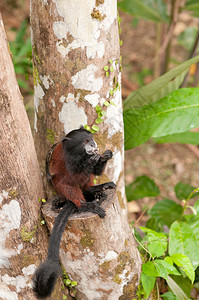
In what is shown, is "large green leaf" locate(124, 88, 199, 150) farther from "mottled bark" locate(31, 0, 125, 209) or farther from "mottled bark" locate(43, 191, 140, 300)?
"mottled bark" locate(43, 191, 140, 300)

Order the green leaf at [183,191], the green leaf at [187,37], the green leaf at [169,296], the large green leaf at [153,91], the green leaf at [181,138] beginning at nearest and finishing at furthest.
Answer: the green leaf at [169,296]
the large green leaf at [153,91]
the green leaf at [181,138]
the green leaf at [183,191]
the green leaf at [187,37]

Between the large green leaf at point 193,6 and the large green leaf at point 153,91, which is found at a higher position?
the large green leaf at point 193,6

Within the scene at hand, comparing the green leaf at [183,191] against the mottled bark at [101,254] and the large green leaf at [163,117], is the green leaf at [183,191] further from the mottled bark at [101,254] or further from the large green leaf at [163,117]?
the mottled bark at [101,254]

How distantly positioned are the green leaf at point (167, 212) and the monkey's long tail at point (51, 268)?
118cm

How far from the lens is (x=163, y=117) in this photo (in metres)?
2.23

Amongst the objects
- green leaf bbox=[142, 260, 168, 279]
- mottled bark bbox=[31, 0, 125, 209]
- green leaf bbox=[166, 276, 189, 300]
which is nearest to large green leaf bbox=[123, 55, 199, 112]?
mottled bark bbox=[31, 0, 125, 209]

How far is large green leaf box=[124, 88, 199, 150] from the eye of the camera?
2.15 meters

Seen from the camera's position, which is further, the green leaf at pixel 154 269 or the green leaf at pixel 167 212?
the green leaf at pixel 167 212

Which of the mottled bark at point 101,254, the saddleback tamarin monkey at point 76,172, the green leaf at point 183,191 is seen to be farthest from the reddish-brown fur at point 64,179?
the green leaf at point 183,191

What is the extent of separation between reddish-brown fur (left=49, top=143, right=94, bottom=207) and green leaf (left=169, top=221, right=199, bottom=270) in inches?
25.4

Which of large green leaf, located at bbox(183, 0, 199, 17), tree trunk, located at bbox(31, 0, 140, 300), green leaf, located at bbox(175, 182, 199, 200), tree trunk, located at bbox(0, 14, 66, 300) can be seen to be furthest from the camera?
large green leaf, located at bbox(183, 0, 199, 17)

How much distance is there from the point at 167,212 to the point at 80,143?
3.92ft

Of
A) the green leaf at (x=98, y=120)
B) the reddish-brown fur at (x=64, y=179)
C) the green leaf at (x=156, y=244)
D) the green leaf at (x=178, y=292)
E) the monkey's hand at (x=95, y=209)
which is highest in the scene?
the green leaf at (x=98, y=120)

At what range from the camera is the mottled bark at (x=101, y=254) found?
5.61 feet
